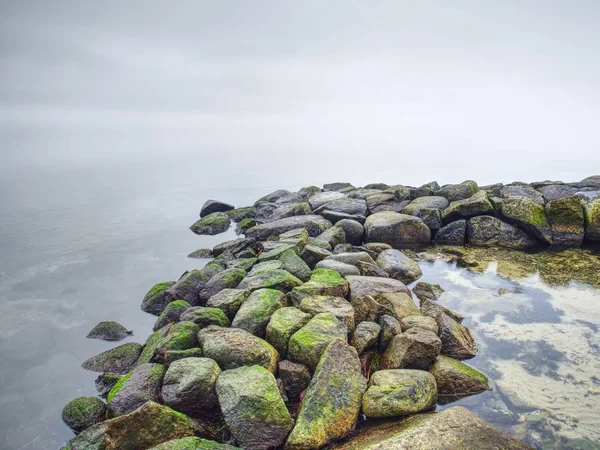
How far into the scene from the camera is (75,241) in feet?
69.9

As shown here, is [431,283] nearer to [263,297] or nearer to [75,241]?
[263,297]

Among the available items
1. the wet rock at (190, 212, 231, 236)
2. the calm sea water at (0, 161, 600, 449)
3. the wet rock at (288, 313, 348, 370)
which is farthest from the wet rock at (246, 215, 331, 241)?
the wet rock at (288, 313, 348, 370)

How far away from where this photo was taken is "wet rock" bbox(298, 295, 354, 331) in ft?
23.7

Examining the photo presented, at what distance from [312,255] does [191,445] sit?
23.0 ft

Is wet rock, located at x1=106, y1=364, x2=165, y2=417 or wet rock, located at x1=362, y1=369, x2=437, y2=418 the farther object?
wet rock, located at x1=106, y1=364, x2=165, y2=417

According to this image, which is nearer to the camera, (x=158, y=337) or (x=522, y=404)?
(x=522, y=404)

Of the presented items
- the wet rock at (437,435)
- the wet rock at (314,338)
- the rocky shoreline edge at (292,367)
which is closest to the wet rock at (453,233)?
the rocky shoreline edge at (292,367)

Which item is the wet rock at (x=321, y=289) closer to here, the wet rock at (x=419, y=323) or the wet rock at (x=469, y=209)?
the wet rock at (x=419, y=323)

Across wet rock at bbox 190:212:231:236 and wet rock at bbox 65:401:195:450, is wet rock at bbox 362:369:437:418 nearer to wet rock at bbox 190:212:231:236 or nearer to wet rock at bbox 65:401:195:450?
wet rock at bbox 65:401:195:450

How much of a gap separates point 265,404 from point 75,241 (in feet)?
69.5

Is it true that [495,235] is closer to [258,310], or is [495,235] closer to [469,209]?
[469,209]

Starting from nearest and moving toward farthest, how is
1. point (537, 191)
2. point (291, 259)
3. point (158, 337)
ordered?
point (158, 337) < point (291, 259) < point (537, 191)

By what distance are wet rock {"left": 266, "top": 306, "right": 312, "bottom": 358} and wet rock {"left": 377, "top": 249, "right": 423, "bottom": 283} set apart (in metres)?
4.61

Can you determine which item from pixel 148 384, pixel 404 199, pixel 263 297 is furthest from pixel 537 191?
pixel 148 384
